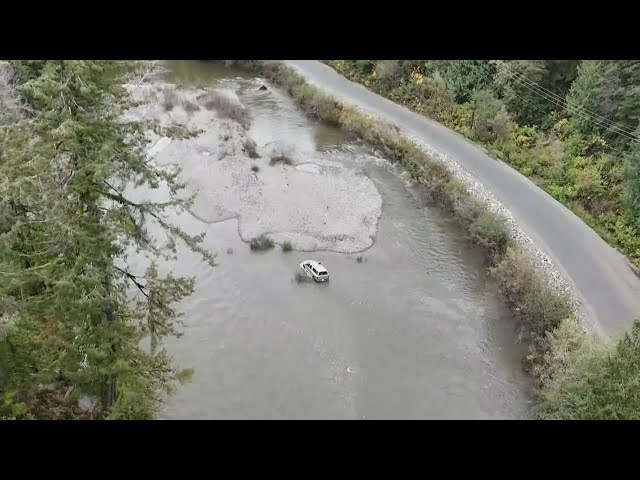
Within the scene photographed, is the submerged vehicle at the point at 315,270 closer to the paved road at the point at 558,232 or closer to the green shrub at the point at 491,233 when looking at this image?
the green shrub at the point at 491,233

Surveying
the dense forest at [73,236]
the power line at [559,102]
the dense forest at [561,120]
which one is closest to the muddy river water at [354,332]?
the dense forest at [73,236]

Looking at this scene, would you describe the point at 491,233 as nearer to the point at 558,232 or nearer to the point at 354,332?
the point at 558,232

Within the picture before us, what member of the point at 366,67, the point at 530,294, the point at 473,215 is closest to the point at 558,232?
the point at 473,215

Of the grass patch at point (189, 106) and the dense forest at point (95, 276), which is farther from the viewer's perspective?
the grass patch at point (189, 106)

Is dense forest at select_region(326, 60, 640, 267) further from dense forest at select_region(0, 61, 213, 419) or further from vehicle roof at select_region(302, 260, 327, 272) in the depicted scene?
dense forest at select_region(0, 61, 213, 419)
